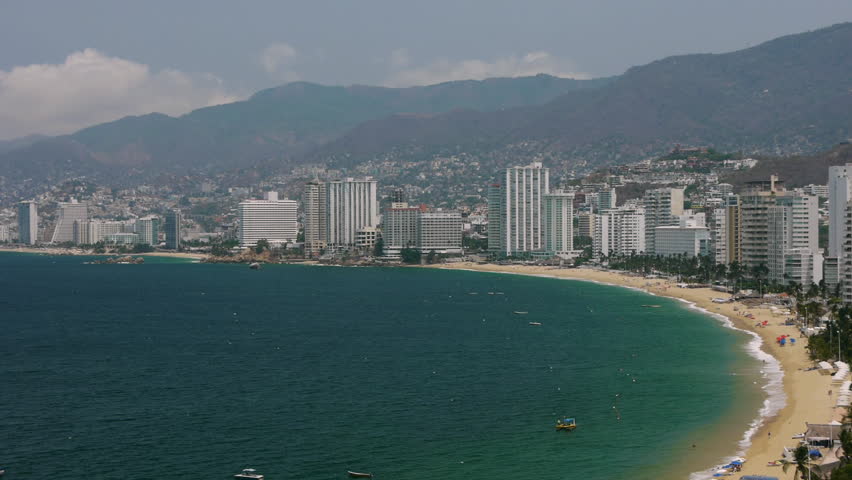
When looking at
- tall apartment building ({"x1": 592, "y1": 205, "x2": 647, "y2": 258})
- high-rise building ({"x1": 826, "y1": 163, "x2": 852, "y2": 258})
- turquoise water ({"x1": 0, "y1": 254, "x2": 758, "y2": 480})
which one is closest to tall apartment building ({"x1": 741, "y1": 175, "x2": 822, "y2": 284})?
high-rise building ({"x1": 826, "y1": 163, "x2": 852, "y2": 258})

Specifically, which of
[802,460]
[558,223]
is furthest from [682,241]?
[802,460]

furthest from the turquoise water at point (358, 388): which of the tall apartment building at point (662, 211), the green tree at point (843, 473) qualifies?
the tall apartment building at point (662, 211)

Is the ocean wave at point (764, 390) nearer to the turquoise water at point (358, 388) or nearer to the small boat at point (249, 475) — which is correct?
the turquoise water at point (358, 388)

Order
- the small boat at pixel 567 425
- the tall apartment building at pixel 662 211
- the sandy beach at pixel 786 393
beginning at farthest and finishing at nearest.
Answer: the tall apartment building at pixel 662 211 < the small boat at pixel 567 425 < the sandy beach at pixel 786 393

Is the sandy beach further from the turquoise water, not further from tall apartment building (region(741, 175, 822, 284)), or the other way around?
tall apartment building (region(741, 175, 822, 284))

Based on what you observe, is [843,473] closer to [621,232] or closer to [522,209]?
[621,232]

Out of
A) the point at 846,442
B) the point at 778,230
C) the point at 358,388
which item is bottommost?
the point at 358,388
